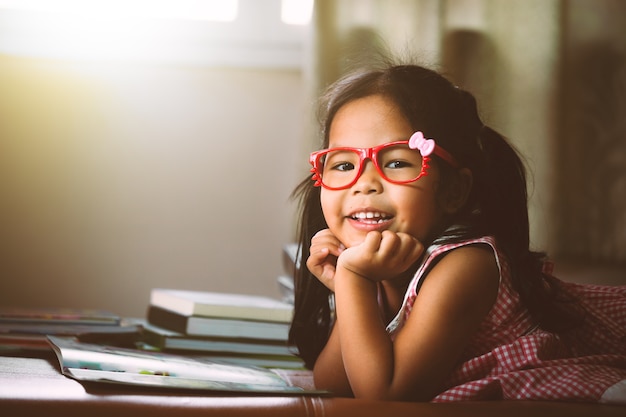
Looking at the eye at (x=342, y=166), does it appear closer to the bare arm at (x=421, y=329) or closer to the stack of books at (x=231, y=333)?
the bare arm at (x=421, y=329)

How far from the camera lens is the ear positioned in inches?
40.8

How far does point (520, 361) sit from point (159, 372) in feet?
1.42

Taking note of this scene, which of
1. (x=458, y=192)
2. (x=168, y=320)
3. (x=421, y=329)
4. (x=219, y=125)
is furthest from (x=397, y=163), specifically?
(x=219, y=125)

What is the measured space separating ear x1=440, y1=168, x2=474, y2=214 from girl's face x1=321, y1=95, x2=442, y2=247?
0.02 meters

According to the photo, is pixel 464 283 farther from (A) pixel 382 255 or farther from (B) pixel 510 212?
(B) pixel 510 212

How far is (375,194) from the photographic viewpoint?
0.97m

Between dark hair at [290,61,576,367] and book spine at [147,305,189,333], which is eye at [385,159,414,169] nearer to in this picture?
dark hair at [290,61,576,367]

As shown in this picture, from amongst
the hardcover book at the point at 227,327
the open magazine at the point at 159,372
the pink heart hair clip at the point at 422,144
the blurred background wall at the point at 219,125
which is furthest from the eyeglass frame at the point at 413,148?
the blurred background wall at the point at 219,125

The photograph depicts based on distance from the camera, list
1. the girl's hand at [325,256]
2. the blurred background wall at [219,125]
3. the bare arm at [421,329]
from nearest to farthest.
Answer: the bare arm at [421,329], the girl's hand at [325,256], the blurred background wall at [219,125]

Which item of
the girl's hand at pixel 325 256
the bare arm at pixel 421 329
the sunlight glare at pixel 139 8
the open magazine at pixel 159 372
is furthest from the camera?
the sunlight glare at pixel 139 8

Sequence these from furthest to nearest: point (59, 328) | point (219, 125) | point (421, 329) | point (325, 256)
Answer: point (219, 125), point (59, 328), point (325, 256), point (421, 329)

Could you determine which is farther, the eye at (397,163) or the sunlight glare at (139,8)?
the sunlight glare at (139,8)

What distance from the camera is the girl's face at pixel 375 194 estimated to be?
964 mm

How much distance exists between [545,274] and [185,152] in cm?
114
